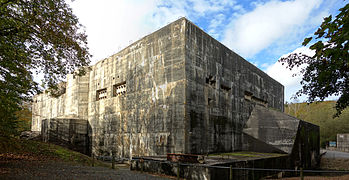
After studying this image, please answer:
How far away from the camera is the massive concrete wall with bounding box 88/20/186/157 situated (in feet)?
47.5

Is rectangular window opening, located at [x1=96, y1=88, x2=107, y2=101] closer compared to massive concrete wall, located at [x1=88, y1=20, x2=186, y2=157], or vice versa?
massive concrete wall, located at [x1=88, y1=20, x2=186, y2=157]

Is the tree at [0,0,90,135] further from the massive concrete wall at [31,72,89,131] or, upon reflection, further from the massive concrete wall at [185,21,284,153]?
the massive concrete wall at [31,72,89,131]

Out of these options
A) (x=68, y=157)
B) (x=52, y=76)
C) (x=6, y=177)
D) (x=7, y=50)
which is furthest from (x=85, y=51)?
(x=68, y=157)

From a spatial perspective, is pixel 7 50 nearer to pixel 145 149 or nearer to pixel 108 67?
pixel 145 149

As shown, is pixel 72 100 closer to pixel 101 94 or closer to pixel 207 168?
pixel 101 94

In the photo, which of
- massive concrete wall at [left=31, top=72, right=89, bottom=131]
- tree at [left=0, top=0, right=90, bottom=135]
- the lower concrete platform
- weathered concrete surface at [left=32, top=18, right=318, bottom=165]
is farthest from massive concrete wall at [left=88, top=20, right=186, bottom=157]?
tree at [left=0, top=0, right=90, bottom=135]

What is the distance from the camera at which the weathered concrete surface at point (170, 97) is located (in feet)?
47.4

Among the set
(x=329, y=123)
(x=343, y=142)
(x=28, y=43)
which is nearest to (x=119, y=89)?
(x=28, y=43)

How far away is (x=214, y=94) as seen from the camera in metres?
16.6

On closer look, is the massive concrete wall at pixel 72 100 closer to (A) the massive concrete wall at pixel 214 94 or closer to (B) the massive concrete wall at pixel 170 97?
(B) the massive concrete wall at pixel 170 97

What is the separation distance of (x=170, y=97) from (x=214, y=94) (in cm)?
377

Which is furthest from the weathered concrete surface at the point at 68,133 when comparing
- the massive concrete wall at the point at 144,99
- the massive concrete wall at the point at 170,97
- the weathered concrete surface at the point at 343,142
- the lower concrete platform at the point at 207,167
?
the weathered concrete surface at the point at 343,142

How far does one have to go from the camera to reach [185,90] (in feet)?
46.4

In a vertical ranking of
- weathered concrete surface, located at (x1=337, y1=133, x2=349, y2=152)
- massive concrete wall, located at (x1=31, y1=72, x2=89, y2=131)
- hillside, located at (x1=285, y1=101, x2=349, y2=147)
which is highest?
massive concrete wall, located at (x1=31, y1=72, x2=89, y2=131)
